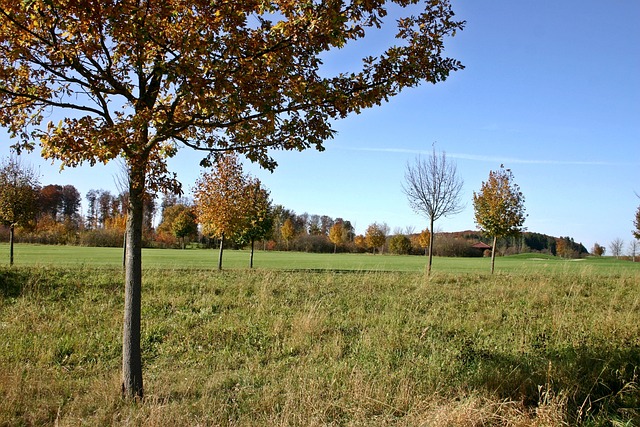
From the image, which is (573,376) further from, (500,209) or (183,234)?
(183,234)

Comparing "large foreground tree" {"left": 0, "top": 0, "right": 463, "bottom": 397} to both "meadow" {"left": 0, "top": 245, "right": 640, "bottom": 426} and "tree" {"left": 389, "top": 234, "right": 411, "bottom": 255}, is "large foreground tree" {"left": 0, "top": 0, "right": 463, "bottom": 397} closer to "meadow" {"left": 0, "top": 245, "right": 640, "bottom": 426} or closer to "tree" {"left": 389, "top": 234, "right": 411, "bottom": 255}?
"meadow" {"left": 0, "top": 245, "right": 640, "bottom": 426}

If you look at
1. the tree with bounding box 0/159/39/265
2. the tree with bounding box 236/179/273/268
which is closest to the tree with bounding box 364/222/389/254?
the tree with bounding box 236/179/273/268

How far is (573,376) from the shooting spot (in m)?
5.84

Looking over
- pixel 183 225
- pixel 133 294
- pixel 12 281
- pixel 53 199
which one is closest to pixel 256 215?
pixel 12 281

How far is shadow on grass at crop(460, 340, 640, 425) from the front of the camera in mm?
5051

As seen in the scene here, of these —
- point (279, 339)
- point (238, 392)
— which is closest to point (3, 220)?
point (279, 339)

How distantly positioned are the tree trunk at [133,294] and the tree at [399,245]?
71692 mm

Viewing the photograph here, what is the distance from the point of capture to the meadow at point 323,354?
4.71 m

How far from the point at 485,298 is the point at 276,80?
10.2 m

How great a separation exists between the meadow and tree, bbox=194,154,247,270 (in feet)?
33.0

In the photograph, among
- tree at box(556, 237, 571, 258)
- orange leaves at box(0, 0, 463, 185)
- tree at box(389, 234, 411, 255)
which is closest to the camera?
orange leaves at box(0, 0, 463, 185)

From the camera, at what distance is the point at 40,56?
481cm

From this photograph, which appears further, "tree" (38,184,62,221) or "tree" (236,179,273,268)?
"tree" (38,184,62,221)

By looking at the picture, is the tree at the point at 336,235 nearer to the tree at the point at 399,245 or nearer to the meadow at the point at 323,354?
the tree at the point at 399,245
